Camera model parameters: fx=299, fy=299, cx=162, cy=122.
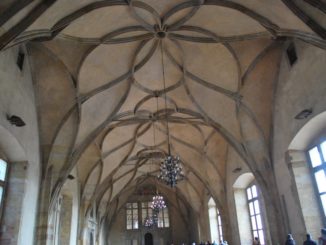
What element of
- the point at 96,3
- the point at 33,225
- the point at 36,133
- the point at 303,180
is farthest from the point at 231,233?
the point at 96,3

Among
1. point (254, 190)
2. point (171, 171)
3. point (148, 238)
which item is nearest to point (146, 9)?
point (171, 171)

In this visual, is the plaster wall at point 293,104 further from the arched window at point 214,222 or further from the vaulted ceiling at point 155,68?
the arched window at point 214,222

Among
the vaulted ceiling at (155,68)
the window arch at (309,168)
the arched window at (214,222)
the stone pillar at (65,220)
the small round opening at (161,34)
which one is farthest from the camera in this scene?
the arched window at (214,222)

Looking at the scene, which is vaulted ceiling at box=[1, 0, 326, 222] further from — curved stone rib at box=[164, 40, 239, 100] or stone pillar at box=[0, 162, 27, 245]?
stone pillar at box=[0, 162, 27, 245]

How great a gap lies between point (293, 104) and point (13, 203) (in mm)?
8749

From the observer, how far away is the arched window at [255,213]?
12.6 metres

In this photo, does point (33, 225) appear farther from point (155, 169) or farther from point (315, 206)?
point (155, 169)

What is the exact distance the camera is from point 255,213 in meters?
13.0

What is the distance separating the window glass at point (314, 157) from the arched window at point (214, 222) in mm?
9540

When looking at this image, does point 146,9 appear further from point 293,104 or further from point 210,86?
point 293,104

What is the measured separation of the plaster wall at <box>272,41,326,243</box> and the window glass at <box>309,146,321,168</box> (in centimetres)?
71

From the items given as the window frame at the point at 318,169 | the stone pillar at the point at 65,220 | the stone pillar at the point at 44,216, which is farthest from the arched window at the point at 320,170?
the stone pillar at the point at 65,220

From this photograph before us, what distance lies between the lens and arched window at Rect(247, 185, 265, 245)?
12.6 metres

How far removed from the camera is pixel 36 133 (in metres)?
10.1
